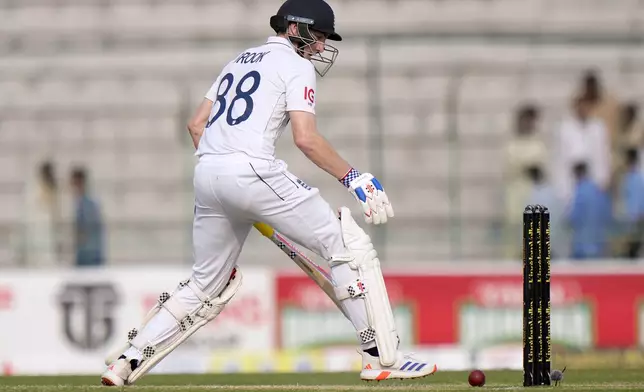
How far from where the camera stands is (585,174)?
37.3 ft

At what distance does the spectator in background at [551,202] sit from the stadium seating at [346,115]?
31cm

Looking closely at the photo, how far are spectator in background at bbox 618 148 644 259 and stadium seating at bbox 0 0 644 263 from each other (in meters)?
0.84

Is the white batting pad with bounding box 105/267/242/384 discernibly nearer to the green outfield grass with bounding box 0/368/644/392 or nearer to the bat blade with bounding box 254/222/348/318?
the green outfield grass with bounding box 0/368/644/392

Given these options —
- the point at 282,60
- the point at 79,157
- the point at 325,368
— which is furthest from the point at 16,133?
the point at 282,60

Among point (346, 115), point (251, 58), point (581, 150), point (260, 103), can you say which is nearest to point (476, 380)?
point (260, 103)

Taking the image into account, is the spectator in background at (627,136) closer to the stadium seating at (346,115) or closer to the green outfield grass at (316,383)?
the stadium seating at (346,115)

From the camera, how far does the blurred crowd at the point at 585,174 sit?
440 inches

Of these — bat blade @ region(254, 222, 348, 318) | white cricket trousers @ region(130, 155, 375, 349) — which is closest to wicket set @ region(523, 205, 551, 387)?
white cricket trousers @ region(130, 155, 375, 349)

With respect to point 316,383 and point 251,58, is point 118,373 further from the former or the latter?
point 251,58

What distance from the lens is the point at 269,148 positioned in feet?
19.9

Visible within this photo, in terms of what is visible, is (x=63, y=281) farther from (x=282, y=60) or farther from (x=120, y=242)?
(x=282, y=60)

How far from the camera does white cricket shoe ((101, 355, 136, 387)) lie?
6.15 meters

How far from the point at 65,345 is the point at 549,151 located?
4299mm

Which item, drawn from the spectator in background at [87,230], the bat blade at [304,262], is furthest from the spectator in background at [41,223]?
the bat blade at [304,262]
